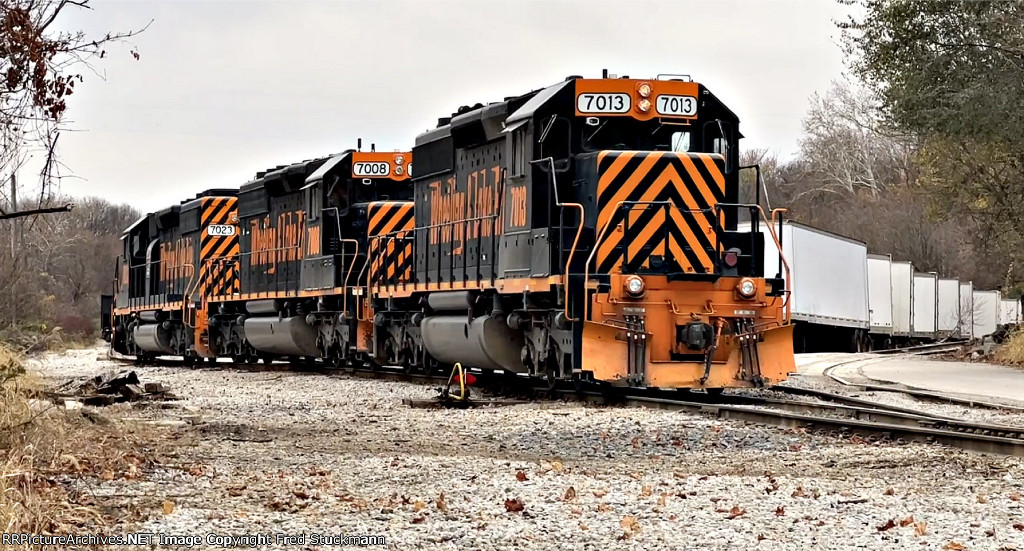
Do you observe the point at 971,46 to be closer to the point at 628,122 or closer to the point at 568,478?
the point at 628,122

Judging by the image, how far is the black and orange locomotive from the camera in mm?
13516

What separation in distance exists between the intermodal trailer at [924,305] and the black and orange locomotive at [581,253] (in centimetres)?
2897

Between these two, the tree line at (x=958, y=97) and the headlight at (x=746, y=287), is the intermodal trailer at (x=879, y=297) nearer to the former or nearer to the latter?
the tree line at (x=958, y=97)

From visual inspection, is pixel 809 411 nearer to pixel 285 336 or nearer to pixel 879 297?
pixel 285 336

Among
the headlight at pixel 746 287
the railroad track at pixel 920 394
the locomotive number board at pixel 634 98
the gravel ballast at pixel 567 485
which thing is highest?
the locomotive number board at pixel 634 98

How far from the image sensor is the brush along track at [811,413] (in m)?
9.70

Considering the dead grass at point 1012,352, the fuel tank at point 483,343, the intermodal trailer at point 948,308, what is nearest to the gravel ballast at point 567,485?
the fuel tank at point 483,343

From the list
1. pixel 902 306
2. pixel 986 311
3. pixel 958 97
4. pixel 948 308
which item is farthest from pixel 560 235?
pixel 986 311

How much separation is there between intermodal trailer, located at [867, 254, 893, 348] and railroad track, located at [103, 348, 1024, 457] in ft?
82.7

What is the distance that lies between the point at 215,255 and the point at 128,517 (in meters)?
23.1

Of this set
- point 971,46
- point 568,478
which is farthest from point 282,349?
point 568,478

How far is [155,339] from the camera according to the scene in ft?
101

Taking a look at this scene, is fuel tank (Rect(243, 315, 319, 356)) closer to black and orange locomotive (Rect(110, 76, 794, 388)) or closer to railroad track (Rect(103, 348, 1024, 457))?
black and orange locomotive (Rect(110, 76, 794, 388))

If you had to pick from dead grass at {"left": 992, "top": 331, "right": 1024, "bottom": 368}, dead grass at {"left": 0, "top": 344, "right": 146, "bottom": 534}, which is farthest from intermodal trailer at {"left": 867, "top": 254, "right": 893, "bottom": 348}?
dead grass at {"left": 0, "top": 344, "right": 146, "bottom": 534}
